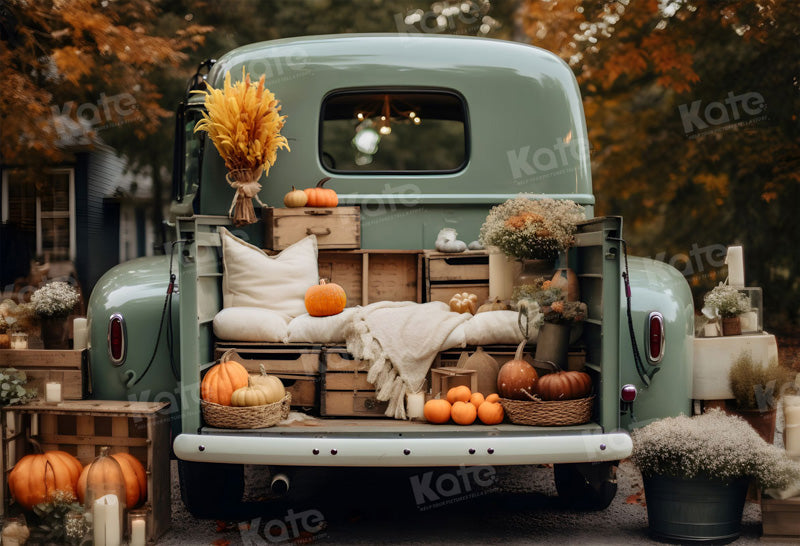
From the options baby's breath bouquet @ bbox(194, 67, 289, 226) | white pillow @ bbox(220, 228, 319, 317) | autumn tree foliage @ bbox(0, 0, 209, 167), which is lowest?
white pillow @ bbox(220, 228, 319, 317)

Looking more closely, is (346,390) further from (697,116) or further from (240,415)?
(697,116)

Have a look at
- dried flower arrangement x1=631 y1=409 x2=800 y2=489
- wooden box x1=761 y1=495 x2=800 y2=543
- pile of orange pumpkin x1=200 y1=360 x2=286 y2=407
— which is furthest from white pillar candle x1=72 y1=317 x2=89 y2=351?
wooden box x1=761 y1=495 x2=800 y2=543

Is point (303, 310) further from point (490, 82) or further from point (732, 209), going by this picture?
point (732, 209)

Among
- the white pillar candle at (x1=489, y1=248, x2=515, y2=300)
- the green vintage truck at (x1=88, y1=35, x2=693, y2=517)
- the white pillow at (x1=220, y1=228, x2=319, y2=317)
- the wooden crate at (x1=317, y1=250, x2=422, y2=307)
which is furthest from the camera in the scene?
the wooden crate at (x1=317, y1=250, x2=422, y2=307)

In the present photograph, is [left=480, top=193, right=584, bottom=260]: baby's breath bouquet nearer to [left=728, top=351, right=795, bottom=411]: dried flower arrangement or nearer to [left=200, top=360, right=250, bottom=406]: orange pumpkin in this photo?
[left=728, top=351, right=795, bottom=411]: dried flower arrangement

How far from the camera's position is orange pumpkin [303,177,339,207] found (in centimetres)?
515

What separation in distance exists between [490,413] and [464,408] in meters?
0.13

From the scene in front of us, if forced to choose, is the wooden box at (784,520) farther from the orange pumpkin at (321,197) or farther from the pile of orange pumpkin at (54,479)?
the pile of orange pumpkin at (54,479)

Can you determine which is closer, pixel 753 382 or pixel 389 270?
pixel 753 382

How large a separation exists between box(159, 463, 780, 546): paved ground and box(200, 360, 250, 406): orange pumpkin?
2.92 ft

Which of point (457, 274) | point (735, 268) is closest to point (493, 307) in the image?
point (457, 274)

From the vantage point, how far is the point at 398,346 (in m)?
4.39

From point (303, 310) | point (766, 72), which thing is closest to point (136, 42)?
point (303, 310)

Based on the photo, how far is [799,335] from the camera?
495 inches
